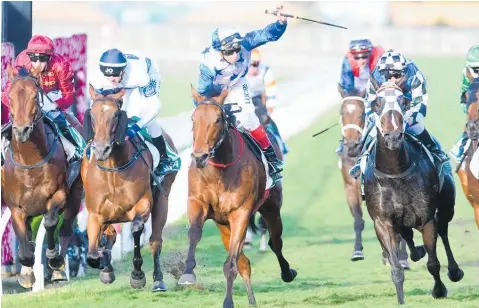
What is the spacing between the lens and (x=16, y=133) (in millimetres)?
10492

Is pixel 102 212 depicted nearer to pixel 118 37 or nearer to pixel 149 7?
pixel 118 37

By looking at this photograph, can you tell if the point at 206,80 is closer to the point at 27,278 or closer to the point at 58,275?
the point at 58,275

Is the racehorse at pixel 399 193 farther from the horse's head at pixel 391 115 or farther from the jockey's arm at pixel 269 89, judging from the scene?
the jockey's arm at pixel 269 89

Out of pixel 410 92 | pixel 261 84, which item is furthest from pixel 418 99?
pixel 261 84

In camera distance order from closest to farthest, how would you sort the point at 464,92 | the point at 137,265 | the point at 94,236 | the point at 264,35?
the point at 94,236
the point at 464,92
the point at 137,265
the point at 264,35

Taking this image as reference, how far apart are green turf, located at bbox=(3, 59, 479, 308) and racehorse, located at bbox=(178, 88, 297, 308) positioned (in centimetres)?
66

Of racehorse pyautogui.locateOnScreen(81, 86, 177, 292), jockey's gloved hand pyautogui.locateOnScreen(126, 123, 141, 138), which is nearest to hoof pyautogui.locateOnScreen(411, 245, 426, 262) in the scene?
racehorse pyautogui.locateOnScreen(81, 86, 177, 292)

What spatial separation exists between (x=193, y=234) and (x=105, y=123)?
3.55 feet

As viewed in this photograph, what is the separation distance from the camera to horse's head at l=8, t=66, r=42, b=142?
10484 mm

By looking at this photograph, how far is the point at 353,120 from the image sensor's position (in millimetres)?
13453

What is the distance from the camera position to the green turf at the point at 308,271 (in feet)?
35.5

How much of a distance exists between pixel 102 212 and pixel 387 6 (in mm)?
72632

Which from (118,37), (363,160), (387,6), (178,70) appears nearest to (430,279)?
(363,160)

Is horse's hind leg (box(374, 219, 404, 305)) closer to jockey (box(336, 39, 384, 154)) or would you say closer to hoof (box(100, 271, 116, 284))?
hoof (box(100, 271, 116, 284))
